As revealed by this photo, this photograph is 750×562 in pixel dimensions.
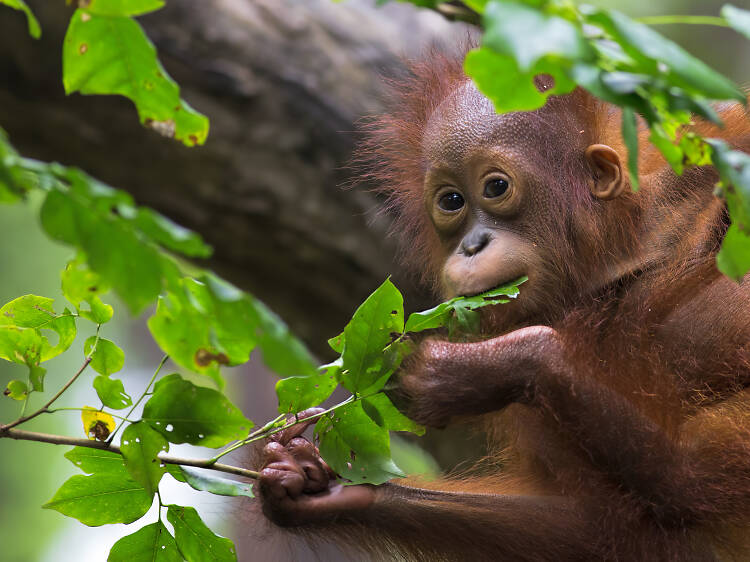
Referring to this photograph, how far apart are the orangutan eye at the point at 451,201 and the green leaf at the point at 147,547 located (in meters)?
1.07

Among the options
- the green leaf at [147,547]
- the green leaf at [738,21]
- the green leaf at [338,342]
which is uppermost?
the green leaf at [738,21]

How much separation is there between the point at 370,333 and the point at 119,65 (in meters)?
0.58

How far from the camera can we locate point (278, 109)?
12.1 feet

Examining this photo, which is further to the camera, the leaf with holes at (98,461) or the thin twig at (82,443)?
the leaf with holes at (98,461)

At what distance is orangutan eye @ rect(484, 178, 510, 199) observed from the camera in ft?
6.87

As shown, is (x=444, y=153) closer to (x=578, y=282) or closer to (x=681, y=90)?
(x=578, y=282)

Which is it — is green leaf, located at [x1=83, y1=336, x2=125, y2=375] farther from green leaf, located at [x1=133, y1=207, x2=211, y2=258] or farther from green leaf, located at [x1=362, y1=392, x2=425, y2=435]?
green leaf, located at [x1=133, y1=207, x2=211, y2=258]

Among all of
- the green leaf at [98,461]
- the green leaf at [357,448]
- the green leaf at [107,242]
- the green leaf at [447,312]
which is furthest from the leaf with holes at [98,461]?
the green leaf at [107,242]

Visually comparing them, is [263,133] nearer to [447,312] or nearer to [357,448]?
[447,312]

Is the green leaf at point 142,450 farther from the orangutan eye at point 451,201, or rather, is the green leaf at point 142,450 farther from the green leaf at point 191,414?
the orangutan eye at point 451,201

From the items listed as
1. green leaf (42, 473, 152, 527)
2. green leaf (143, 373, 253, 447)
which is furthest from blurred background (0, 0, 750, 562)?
green leaf (143, 373, 253, 447)

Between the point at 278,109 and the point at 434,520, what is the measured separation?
2.23m

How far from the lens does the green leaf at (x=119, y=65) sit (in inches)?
45.6

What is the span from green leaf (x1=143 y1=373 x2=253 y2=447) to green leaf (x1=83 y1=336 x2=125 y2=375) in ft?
0.51
